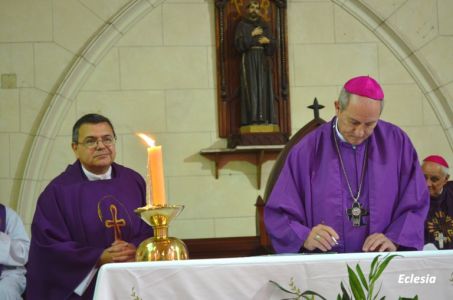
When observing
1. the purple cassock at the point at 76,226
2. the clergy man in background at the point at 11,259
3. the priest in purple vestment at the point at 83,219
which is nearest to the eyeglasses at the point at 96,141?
the priest in purple vestment at the point at 83,219

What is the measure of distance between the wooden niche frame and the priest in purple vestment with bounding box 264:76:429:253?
13.1 ft

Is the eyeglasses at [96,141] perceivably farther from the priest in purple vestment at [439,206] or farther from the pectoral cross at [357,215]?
the priest in purple vestment at [439,206]

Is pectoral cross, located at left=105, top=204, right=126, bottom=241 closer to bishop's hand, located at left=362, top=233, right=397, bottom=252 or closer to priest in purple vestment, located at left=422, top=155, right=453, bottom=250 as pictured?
bishop's hand, located at left=362, top=233, right=397, bottom=252

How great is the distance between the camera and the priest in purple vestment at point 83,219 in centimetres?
398

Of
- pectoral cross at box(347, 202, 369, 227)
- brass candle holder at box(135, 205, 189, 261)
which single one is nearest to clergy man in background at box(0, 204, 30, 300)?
brass candle holder at box(135, 205, 189, 261)

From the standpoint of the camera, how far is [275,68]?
7.94m

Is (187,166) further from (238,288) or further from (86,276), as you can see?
(238,288)

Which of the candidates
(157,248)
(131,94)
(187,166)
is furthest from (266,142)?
(157,248)

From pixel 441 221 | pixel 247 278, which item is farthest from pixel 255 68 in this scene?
pixel 247 278

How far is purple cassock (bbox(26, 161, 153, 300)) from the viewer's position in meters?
3.99

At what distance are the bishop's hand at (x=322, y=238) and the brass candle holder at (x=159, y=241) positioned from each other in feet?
2.16

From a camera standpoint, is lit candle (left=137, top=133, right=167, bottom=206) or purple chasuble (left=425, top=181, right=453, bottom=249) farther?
purple chasuble (left=425, top=181, right=453, bottom=249)

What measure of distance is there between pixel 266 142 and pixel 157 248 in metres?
4.63

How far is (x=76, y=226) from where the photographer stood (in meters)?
4.21
